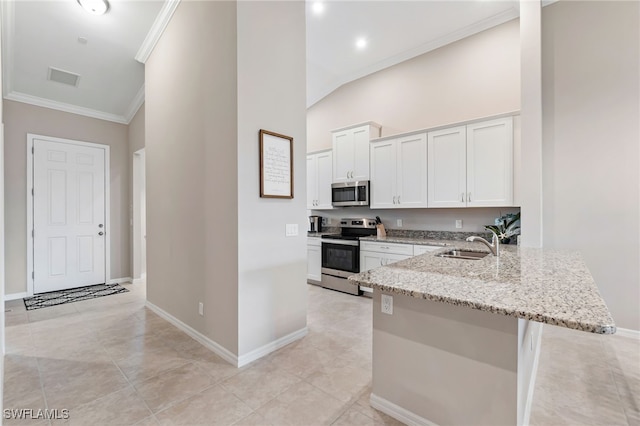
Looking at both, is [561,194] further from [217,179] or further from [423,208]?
[217,179]

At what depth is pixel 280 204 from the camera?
2.71 meters

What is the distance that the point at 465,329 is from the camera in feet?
4.83

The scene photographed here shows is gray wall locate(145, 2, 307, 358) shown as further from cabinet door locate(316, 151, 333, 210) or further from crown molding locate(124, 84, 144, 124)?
cabinet door locate(316, 151, 333, 210)

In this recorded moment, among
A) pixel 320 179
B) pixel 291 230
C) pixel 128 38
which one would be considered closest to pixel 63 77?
pixel 128 38

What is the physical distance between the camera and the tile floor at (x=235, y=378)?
5.88 feet

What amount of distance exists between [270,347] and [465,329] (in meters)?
1.74

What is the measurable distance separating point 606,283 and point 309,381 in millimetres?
3258

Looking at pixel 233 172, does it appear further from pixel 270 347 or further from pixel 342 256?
pixel 342 256

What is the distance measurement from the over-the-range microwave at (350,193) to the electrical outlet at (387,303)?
293cm

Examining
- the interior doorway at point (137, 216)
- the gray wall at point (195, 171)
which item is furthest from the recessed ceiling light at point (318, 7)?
the interior doorway at point (137, 216)

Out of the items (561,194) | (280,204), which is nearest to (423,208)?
(561,194)

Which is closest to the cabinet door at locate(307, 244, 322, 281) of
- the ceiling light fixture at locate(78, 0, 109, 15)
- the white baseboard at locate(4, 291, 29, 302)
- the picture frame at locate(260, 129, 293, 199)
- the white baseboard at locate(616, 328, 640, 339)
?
the picture frame at locate(260, 129, 293, 199)

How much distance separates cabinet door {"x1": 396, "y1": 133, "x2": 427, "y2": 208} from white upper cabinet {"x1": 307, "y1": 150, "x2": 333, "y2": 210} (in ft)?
4.26

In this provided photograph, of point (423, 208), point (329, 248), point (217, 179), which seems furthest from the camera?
point (329, 248)
